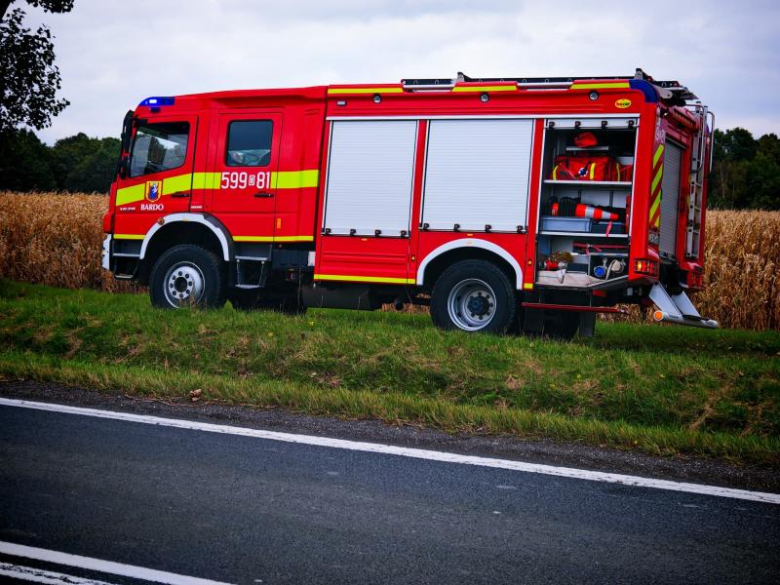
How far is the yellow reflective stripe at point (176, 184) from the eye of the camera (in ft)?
41.9

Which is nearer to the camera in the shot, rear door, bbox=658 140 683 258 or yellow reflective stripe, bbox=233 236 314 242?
rear door, bbox=658 140 683 258

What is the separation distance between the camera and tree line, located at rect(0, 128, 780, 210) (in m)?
45.9

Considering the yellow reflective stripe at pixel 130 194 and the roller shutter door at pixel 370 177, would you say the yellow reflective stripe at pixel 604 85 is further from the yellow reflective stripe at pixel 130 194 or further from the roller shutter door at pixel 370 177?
the yellow reflective stripe at pixel 130 194

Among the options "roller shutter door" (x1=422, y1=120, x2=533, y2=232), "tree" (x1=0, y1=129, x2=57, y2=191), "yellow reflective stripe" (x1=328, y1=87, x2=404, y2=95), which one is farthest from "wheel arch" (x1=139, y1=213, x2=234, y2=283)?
"tree" (x1=0, y1=129, x2=57, y2=191)

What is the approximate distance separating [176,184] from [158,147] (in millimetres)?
724

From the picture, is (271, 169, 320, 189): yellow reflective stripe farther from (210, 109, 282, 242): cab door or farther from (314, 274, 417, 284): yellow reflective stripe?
(314, 274, 417, 284): yellow reflective stripe

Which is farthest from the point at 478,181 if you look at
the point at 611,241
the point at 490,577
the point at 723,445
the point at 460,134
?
the point at 490,577

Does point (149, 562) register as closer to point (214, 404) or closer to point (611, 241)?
point (214, 404)

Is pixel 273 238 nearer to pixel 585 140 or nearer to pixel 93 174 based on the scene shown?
pixel 585 140

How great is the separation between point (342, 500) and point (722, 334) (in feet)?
32.4

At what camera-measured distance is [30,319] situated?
11.0 meters

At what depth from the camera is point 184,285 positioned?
1277 cm

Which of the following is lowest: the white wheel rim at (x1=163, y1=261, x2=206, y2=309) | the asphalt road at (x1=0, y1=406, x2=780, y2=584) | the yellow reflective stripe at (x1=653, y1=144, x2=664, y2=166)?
the asphalt road at (x1=0, y1=406, x2=780, y2=584)

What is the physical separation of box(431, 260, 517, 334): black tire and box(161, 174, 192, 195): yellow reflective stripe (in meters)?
4.23
